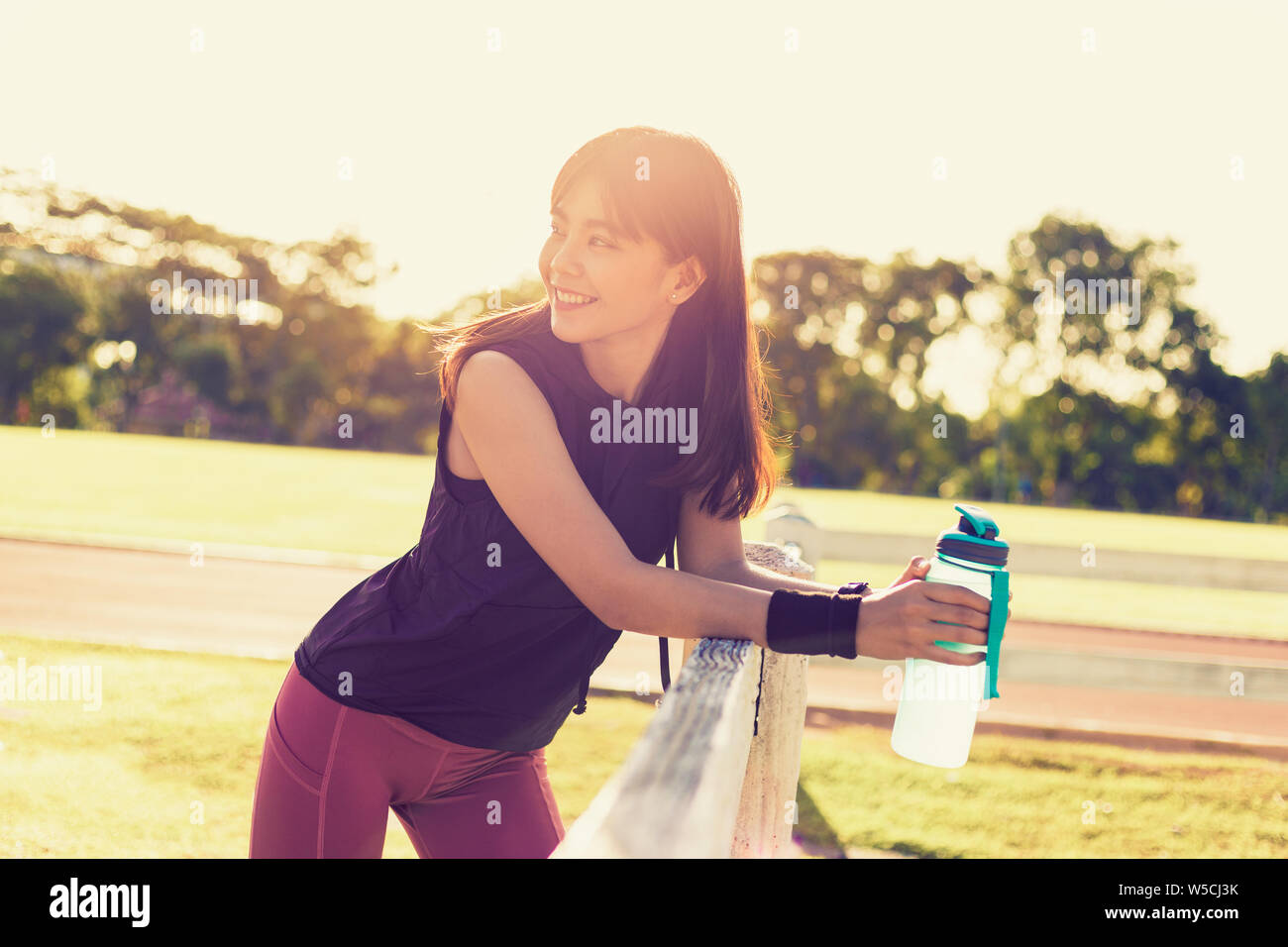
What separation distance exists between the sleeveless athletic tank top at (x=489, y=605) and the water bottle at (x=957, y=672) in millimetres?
526

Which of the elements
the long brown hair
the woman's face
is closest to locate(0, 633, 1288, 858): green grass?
the long brown hair

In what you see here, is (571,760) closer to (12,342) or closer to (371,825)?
(371,825)

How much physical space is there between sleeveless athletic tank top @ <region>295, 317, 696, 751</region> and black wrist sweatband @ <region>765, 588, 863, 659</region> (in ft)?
1.27

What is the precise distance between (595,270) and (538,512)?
47 cm

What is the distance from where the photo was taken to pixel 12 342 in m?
58.5

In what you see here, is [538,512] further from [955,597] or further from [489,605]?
[955,597]

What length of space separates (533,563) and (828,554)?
21.6 feet

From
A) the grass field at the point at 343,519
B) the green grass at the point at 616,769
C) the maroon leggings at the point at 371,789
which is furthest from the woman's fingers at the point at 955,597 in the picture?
the grass field at the point at 343,519

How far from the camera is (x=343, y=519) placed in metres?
19.2

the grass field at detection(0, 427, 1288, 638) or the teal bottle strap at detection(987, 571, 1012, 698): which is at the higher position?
the teal bottle strap at detection(987, 571, 1012, 698)

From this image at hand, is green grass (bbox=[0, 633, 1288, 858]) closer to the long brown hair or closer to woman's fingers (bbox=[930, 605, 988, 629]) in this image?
the long brown hair

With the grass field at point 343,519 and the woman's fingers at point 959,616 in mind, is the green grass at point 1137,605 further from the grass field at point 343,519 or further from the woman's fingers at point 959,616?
the woman's fingers at point 959,616

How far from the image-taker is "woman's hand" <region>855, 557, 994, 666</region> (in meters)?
1.54
